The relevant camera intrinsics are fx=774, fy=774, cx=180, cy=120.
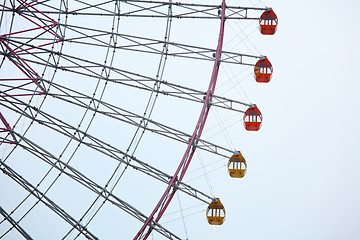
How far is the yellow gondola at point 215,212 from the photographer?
30828 mm

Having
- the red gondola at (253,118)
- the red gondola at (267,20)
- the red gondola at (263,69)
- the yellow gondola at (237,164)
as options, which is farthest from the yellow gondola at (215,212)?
the red gondola at (267,20)

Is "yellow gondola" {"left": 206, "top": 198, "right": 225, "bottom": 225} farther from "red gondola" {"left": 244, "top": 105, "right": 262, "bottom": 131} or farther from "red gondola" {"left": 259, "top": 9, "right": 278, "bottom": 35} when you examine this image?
"red gondola" {"left": 259, "top": 9, "right": 278, "bottom": 35}

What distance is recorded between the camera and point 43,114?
3092cm

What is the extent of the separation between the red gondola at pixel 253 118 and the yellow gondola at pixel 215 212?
133 inches

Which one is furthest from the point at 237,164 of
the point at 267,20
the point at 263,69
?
the point at 267,20

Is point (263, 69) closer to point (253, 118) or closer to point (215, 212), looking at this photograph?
point (253, 118)

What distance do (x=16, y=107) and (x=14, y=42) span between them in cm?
276

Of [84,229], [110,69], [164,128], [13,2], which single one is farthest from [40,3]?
[84,229]

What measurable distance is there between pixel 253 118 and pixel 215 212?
13.6 feet

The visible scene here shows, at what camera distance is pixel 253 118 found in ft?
104

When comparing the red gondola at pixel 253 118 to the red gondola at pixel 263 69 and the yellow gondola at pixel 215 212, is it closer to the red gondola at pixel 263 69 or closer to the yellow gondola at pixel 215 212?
the red gondola at pixel 263 69

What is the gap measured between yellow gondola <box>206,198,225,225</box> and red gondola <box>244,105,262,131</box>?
11.1 feet

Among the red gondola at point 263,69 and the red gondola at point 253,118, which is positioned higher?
the red gondola at point 263,69

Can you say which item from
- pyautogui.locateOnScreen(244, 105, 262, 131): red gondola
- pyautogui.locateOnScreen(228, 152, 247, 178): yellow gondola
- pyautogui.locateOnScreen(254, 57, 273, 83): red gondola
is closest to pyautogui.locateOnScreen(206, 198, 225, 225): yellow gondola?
pyautogui.locateOnScreen(228, 152, 247, 178): yellow gondola
